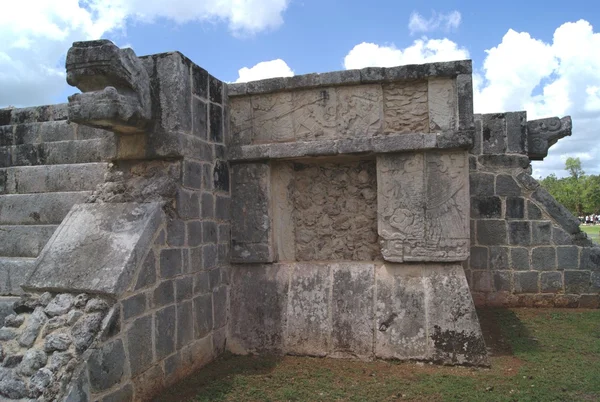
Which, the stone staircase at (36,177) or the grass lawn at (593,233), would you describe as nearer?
the stone staircase at (36,177)

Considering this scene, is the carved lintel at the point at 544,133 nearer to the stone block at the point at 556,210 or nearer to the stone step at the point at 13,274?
the stone block at the point at 556,210

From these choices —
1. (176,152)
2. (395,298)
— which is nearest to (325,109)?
(176,152)

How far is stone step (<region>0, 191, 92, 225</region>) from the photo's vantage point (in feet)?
15.0

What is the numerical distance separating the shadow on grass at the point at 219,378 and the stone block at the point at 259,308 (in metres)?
0.12

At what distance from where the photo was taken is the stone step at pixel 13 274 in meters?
4.20

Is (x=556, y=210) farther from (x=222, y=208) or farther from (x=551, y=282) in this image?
(x=222, y=208)

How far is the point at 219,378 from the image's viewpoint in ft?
11.5

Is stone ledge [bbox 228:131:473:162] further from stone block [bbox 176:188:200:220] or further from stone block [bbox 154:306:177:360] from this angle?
stone block [bbox 154:306:177:360]

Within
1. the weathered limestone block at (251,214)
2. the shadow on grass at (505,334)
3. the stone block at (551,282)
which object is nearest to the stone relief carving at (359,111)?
the weathered limestone block at (251,214)

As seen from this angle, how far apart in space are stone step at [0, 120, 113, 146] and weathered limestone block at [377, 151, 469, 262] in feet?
10.2

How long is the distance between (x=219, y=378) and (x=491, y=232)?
3.70 meters

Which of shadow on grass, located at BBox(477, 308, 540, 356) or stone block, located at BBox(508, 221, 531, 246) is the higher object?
stone block, located at BBox(508, 221, 531, 246)

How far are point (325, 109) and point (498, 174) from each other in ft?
8.80

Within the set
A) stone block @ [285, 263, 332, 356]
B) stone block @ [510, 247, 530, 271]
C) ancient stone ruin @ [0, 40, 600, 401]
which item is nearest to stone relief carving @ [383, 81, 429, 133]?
ancient stone ruin @ [0, 40, 600, 401]
